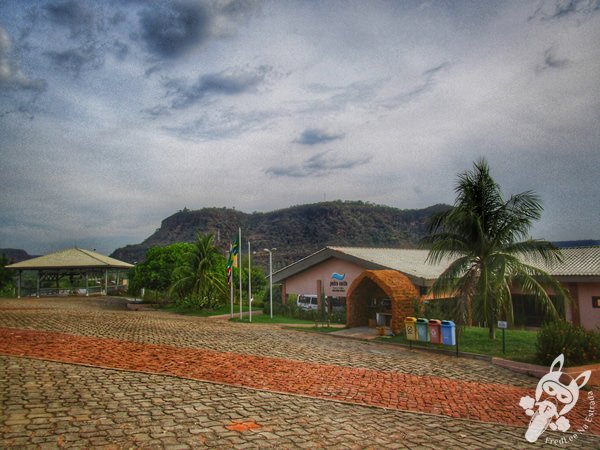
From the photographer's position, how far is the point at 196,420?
288 inches

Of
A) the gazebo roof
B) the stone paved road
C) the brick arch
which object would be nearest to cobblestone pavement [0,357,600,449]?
the stone paved road

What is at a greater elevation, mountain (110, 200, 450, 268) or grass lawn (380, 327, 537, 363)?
mountain (110, 200, 450, 268)

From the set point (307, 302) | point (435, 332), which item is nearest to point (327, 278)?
point (307, 302)

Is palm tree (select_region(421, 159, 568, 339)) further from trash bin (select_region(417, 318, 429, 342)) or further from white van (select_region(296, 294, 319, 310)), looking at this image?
white van (select_region(296, 294, 319, 310))

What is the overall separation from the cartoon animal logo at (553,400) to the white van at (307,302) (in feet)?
64.0

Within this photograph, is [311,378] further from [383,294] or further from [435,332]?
[383,294]

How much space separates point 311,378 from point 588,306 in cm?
1723

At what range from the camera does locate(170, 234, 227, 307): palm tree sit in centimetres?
3347

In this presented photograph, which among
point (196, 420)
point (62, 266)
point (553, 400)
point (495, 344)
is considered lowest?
point (553, 400)

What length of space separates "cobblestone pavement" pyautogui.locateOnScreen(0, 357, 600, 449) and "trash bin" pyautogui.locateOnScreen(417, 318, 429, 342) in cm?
833

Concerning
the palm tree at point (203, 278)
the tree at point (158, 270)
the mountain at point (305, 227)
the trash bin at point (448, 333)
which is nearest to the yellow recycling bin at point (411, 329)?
the trash bin at point (448, 333)

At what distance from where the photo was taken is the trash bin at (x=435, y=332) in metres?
15.9

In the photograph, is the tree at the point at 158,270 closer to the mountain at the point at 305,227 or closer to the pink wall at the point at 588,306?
the pink wall at the point at 588,306

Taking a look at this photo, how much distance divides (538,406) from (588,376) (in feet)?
9.38
